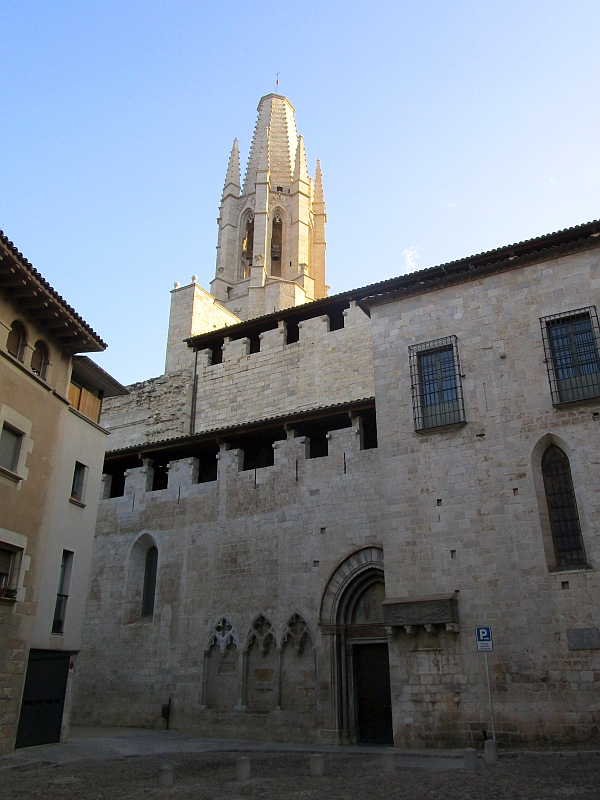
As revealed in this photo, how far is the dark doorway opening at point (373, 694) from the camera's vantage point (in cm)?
1697

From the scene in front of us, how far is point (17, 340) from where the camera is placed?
14.9 metres

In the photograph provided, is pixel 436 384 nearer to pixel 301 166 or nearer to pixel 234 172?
pixel 301 166

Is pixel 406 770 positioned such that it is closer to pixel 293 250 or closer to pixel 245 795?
pixel 245 795

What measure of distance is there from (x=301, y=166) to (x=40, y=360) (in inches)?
1754

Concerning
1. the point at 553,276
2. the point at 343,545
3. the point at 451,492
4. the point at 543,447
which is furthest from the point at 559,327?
the point at 343,545

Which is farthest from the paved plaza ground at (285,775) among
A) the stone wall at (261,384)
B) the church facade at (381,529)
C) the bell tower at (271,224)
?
the bell tower at (271,224)

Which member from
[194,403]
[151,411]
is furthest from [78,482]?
[151,411]

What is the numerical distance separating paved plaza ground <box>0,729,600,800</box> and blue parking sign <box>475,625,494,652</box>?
1.83 meters

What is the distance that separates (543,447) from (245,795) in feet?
30.0

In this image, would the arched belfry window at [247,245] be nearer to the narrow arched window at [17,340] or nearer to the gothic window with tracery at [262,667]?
the gothic window with tracery at [262,667]

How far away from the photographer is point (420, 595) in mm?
14867

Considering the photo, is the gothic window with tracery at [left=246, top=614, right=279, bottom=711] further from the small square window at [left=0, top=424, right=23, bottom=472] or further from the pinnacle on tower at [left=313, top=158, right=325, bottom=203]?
the pinnacle on tower at [left=313, top=158, right=325, bottom=203]

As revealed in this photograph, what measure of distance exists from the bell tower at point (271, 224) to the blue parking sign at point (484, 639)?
34822mm

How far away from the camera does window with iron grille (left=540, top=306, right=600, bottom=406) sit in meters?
14.8
